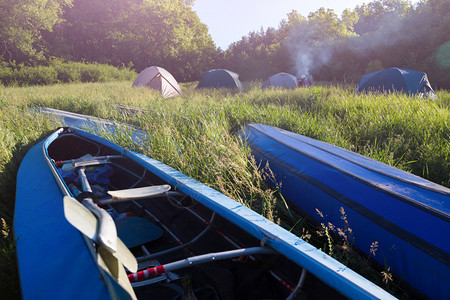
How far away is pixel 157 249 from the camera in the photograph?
2.37 m

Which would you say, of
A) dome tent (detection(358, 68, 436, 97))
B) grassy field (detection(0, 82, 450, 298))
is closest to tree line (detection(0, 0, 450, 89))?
dome tent (detection(358, 68, 436, 97))

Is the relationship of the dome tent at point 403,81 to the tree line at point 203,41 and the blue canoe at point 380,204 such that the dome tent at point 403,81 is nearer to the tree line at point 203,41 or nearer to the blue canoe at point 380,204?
the tree line at point 203,41

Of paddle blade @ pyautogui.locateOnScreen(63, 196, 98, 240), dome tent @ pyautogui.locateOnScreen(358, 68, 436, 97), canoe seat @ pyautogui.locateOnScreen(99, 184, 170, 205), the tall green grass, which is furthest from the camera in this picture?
the tall green grass

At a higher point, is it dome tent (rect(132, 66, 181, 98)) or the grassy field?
dome tent (rect(132, 66, 181, 98))

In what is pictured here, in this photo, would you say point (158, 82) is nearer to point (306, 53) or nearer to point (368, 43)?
point (306, 53)

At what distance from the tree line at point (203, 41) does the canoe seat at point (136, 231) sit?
60.9ft

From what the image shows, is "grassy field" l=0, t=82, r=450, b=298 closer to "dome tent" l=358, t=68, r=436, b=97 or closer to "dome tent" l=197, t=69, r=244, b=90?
"dome tent" l=358, t=68, r=436, b=97

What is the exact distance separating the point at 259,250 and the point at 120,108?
248 inches

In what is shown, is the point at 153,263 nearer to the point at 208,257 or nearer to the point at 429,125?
the point at 208,257

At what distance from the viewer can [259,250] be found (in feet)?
5.72

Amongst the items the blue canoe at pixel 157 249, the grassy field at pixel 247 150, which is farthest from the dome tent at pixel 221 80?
the blue canoe at pixel 157 249

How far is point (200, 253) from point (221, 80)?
14046mm

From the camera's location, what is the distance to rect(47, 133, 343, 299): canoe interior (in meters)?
1.81

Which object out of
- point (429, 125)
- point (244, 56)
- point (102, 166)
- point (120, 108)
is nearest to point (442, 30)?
point (244, 56)
